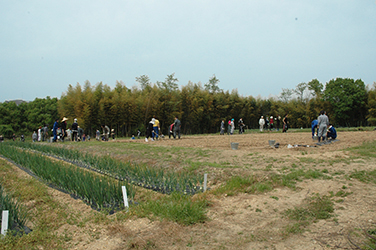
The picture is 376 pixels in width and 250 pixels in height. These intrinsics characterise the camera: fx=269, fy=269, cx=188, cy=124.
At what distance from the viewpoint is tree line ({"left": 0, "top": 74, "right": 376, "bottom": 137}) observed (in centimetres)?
2705

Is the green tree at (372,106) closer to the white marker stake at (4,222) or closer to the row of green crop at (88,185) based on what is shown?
the row of green crop at (88,185)

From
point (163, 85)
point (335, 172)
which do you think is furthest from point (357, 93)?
point (335, 172)

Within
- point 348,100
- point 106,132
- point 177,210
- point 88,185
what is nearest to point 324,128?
point 177,210

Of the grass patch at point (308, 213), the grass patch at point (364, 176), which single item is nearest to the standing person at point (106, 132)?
the grass patch at point (364, 176)

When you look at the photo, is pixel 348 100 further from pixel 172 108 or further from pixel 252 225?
pixel 252 225

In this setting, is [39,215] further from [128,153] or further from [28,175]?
[128,153]

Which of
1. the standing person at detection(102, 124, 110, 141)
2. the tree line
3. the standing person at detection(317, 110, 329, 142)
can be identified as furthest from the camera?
the tree line

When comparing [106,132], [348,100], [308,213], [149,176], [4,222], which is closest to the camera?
[4,222]

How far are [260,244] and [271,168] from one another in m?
3.35

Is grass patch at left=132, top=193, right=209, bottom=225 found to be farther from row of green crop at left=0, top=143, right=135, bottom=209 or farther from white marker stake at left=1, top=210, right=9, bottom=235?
white marker stake at left=1, top=210, right=9, bottom=235

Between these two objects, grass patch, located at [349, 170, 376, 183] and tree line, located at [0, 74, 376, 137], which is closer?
grass patch, located at [349, 170, 376, 183]

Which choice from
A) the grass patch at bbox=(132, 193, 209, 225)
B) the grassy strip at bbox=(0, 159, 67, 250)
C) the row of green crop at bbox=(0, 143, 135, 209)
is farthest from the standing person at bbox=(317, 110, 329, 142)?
the grassy strip at bbox=(0, 159, 67, 250)

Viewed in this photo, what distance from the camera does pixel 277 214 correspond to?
415 cm

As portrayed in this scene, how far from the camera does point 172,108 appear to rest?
30.3 meters
